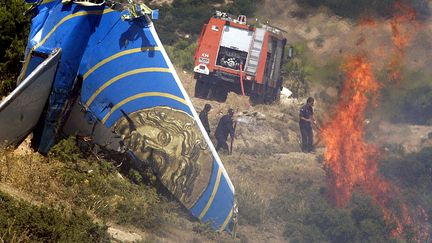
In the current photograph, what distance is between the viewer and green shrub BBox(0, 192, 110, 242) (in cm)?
829

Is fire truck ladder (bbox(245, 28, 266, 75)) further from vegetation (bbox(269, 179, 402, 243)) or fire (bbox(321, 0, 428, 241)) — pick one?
vegetation (bbox(269, 179, 402, 243))

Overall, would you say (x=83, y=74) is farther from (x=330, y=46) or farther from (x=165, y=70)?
(x=330, y=46)

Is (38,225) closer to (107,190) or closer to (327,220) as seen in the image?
(107,190)

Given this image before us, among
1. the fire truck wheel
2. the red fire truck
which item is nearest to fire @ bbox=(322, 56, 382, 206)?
the red fire truck

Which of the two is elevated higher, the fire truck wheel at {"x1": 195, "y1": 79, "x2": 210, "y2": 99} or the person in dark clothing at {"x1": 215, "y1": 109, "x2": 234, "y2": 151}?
the fire truck wheel at {"x1": 195, "y1": 79, "x2": 210, "y2": 99}

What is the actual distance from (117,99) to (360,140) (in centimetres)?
1428

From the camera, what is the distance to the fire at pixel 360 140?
19078 millimetres

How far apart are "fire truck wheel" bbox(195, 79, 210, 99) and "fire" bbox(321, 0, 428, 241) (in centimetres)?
522

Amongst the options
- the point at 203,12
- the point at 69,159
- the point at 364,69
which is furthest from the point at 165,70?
the point at 203,12

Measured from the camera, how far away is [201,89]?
27.4m

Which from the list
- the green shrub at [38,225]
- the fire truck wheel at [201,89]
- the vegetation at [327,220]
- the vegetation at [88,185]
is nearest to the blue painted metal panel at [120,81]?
the vegetation at [88,185]

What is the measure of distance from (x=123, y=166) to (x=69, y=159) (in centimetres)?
142

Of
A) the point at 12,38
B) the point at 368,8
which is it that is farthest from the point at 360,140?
the point at 12,38

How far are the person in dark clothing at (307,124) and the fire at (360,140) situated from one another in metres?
0.77
